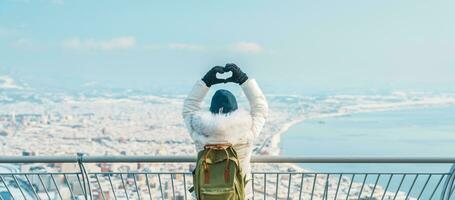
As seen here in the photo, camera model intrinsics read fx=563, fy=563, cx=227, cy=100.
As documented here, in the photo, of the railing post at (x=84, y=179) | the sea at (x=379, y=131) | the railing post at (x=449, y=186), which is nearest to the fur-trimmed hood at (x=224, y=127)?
the railing post at (x=84, y=179)

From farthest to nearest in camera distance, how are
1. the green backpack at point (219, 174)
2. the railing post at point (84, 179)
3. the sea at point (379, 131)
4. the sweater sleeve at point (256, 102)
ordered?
the sea at point (379, 131) → the railing post at point (84, 179) → the sweater sleeve at point (256, 102) → the green backpack at point (219, 174)

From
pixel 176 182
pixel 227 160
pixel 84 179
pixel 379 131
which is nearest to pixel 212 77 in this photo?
pixel 227 160

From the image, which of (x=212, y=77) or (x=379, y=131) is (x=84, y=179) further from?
(x=379, y=131)

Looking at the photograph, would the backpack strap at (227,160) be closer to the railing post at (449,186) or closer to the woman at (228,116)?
the woman at (228,116)

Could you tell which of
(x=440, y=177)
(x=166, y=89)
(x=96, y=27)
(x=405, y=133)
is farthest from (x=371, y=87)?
(x=96, y=27)

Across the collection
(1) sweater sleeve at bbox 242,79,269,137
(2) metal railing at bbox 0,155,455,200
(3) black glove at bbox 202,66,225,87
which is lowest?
(2) metal railing at bbox 0,155,455,200

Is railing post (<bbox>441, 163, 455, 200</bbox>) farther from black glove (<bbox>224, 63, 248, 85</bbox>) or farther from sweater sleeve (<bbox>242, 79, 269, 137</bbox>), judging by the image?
black glove (<bbox>224, 63, 248, 85</bbox>)

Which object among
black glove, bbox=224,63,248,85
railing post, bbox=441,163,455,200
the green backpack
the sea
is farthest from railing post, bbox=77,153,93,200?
the sea

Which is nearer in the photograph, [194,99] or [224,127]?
[224,127]
